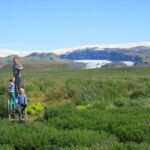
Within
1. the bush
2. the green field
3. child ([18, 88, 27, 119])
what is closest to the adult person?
child ([18, 88, 27, 119])

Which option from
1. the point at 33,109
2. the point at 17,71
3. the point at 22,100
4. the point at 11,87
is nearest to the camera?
the point at 22,100

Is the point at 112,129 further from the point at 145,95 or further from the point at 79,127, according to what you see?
the point at 145,95

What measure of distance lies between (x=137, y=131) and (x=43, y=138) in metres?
2.68

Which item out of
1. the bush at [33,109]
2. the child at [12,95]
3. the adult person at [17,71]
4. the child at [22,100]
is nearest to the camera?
the child at [22,100]

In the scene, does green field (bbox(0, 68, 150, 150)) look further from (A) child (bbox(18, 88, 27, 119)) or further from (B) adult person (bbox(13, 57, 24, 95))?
(B) adult person (bbox(13, 57, 24, 95))

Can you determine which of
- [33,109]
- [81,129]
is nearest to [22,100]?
[33,109]

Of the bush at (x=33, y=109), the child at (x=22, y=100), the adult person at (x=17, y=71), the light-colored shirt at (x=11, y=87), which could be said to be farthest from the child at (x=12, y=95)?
the bush at (x=33, y=109)

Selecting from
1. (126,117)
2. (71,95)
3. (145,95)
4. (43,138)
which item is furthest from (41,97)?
(43,138)

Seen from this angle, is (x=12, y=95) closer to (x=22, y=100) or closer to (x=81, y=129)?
(x=22, y=100)

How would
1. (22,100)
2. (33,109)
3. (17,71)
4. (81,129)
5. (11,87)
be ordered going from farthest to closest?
(33,109)
(17,71)
(11,87)
(22,100)
(81,129)

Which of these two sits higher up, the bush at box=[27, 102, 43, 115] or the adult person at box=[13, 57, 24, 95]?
the adult person at box=[13, 57, 24, 95]

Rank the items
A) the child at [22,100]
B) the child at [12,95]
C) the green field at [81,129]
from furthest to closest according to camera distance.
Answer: the child at [12,95]
the child at [22,100]
the green field at [81,129]

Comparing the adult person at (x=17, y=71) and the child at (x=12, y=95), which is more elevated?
the adult person at (x=17, y=71)

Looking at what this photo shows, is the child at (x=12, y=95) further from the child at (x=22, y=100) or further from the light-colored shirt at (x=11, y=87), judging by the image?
the child at (x=22, y=100)
